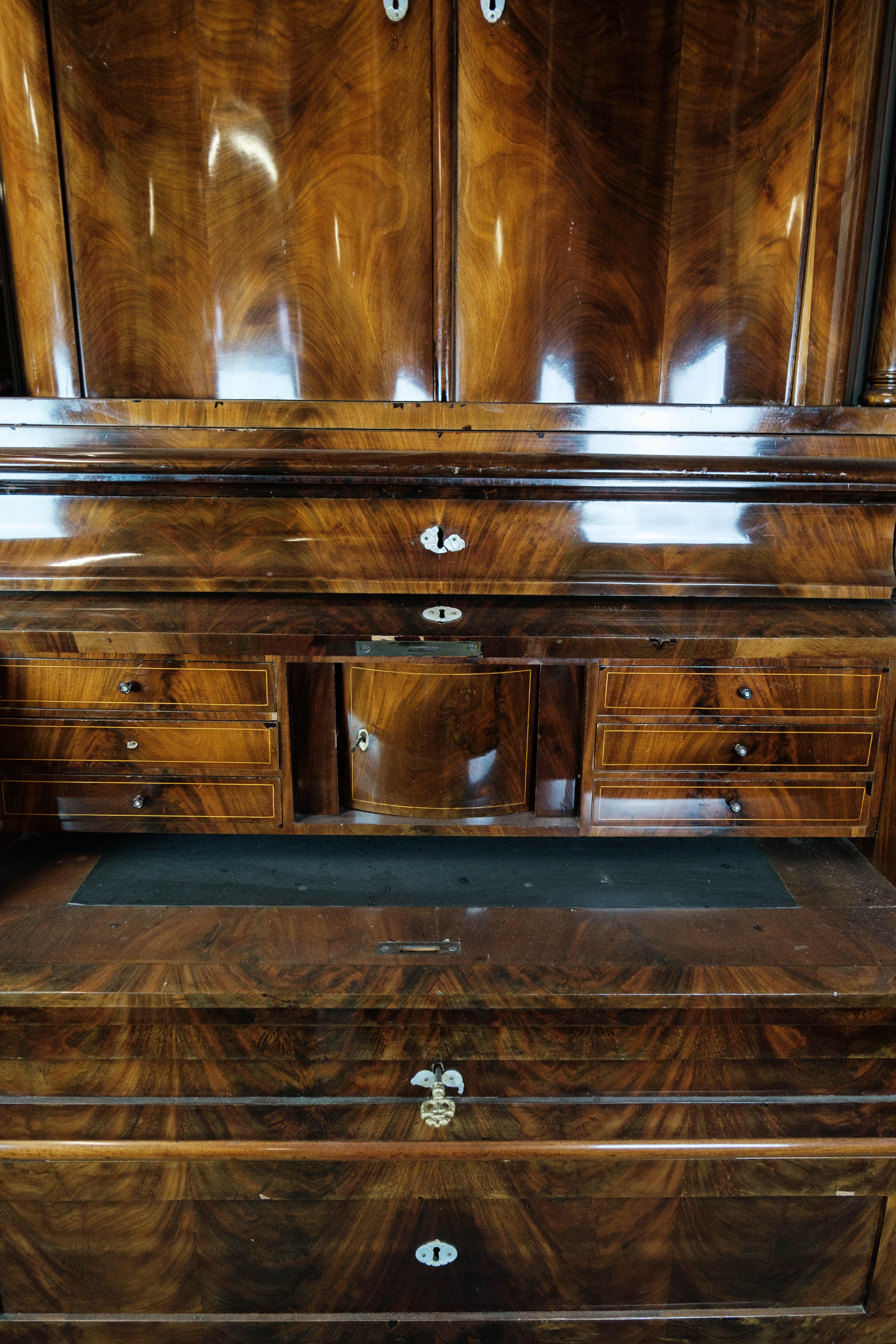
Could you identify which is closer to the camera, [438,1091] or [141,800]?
[438,1091]

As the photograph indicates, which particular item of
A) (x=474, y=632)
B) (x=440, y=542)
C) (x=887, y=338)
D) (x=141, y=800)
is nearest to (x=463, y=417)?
(x=440, y=542)

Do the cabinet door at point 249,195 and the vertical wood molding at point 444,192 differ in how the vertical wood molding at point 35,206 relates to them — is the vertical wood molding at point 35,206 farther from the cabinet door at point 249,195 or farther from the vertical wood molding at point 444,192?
the vertical wood molding at point 444,192

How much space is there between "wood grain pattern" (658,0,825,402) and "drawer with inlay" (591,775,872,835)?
517 mm

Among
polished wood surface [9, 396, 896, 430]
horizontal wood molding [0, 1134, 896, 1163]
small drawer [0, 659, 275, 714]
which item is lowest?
horizontal wood molding [0, 1134, 896, 1163]

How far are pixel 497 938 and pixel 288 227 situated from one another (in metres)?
0.94

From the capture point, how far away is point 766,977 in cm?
104

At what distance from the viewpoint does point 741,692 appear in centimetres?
113

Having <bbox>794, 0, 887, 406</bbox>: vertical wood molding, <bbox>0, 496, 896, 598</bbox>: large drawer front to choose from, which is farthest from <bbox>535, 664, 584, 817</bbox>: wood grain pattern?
<bbox>794, 0, 887, 406</bbox>: vertical wood molding

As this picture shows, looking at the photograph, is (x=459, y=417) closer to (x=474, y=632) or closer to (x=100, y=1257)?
(x=474, y=632)

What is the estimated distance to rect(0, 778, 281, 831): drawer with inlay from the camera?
117cm

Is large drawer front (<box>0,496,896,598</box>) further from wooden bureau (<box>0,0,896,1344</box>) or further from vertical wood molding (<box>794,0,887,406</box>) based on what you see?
vertical wood molding (<box>794,0,887,406</box>)

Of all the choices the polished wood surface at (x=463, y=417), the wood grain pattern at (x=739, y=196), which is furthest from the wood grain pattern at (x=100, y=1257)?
the wood grain pattern at (x=739, y=196)

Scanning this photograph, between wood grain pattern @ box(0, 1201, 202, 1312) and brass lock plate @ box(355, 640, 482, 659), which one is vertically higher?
brass lock plate @ box(355, 640, 482, 659)

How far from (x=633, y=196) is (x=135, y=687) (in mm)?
897
